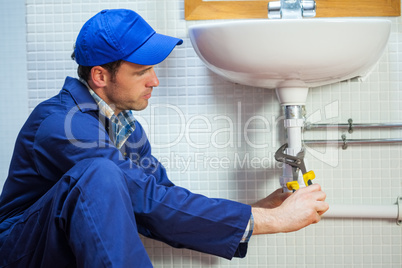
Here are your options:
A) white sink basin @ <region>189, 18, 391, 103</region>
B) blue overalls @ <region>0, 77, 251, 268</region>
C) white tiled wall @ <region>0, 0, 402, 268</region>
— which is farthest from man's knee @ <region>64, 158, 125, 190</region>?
white tiled wall @ <region>0, 0, 402, 268</region>

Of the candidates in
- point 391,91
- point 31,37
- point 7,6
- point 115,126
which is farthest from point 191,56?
point 7,6

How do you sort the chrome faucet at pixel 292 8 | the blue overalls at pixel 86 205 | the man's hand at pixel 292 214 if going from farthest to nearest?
the chrome faucet at pixel 292 8, the man's hand at pixel 292 214, the blue overalls at pixel 86 205

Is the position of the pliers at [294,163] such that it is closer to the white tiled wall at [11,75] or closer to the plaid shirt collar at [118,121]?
the plaid shirt collar at [118,121]

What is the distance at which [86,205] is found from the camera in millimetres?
794

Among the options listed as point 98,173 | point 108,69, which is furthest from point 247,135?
point 98,173

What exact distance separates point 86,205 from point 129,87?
39cm

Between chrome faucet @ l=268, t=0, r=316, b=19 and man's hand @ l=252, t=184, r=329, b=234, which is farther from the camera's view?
chrome faucet @ l=268, t=0, r=316, b=19

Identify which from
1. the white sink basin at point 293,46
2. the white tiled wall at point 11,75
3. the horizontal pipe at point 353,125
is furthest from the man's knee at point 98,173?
the white tiled wall at point 11,75

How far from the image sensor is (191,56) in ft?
4.56

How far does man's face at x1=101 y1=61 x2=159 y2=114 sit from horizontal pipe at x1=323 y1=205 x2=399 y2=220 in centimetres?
65

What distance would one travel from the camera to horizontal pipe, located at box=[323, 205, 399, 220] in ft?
4.32

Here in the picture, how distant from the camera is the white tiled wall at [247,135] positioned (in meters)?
1.36

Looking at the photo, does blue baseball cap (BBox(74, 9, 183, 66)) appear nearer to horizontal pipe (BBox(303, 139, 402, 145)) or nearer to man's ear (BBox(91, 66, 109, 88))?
man's ear (BBox(91, 66, 109, 88))

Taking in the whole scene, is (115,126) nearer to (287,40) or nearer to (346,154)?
(287,40)
